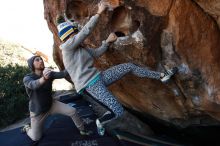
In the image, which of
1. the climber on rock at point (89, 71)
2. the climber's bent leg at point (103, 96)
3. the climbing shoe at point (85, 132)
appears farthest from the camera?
the climbing shoe at point (85, 132)

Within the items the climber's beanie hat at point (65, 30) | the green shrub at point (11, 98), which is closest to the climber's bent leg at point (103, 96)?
the climber's beanie hat at point (65, 30)

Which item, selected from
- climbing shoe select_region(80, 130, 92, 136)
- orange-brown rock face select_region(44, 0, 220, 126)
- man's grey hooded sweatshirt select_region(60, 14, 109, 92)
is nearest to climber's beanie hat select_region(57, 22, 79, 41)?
man's grey hooded sweatshirt select_region(60, 14, 109, 92)

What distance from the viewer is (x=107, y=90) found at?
5832 millimetres

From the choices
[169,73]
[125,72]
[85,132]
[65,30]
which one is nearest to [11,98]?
[85,132]

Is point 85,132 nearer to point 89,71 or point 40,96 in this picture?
point 40,96

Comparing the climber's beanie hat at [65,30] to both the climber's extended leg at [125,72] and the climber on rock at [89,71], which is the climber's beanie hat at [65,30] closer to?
the climber on rock at [89,71]

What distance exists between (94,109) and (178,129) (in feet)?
8.65

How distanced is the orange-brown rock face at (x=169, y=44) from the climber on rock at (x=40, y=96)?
1112 millimetres

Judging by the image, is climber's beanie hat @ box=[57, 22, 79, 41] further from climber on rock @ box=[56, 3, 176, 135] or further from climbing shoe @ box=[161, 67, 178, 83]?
climbing shoe @ box=[161, 67, 178, 83]

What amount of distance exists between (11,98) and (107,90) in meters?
5.07

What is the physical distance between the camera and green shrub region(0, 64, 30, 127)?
972 centimetres

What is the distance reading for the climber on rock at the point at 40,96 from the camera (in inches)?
243

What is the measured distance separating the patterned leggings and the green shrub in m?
4.53

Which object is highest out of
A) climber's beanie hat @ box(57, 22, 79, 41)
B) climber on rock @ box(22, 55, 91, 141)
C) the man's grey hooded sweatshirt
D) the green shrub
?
climber's beanie hat @ box(57, 22, 79, 41)
